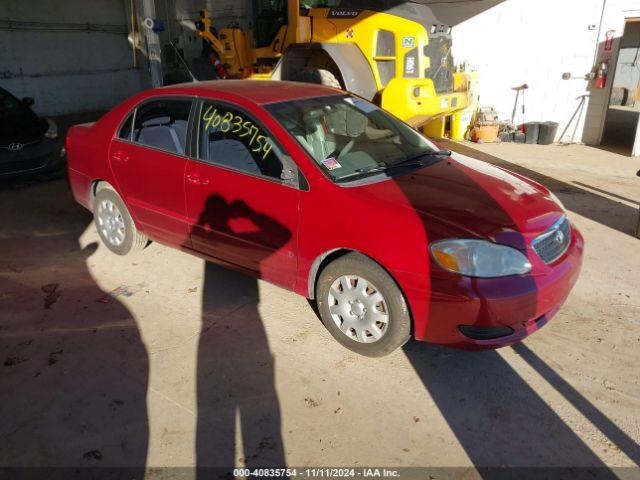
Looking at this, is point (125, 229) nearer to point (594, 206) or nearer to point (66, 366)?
point (66, 366)

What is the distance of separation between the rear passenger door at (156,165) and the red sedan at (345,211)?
13 mm

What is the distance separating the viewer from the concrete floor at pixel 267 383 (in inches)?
100

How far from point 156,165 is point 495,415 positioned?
3.04 metres

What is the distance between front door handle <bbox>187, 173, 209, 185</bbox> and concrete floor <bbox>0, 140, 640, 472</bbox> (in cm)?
93

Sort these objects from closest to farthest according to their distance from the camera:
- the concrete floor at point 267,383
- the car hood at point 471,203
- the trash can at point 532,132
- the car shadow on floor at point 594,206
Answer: the concrete floor at point 267,383, the car hood at point 471,203, the car shadow on floor at point 594,206, the trash can at point 532,132

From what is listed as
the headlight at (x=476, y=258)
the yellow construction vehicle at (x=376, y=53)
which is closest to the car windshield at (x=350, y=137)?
the headlight at (x=476, y=258)

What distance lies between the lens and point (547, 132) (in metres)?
10.6

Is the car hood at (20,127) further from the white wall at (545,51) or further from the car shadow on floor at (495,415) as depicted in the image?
the white wall at (545,51)

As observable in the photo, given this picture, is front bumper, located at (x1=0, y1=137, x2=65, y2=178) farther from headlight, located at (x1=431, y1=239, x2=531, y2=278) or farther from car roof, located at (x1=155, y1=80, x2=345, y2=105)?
headlight, located at (x1=431, y1=239, x2=531, y2=278)

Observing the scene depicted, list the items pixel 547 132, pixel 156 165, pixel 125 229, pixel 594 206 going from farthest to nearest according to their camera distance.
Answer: pixel 547 132, pixel 594 206, pixel 125 229, pixel 156 165

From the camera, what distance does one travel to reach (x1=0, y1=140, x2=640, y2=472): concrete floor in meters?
2.54

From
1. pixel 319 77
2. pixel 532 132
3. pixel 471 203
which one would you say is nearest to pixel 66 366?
pixel 471 203

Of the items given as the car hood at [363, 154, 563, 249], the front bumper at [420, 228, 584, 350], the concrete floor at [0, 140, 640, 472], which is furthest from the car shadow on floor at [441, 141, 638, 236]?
the front bumper at [420, 228, 584, 350]

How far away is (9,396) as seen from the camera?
2.92 metres
